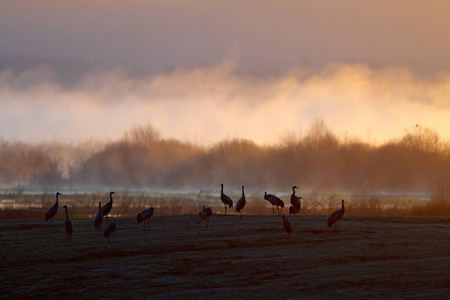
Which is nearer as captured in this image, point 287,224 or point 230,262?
point 230,262

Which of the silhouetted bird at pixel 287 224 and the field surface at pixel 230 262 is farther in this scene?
the silhouetted bird at pixel 287 224

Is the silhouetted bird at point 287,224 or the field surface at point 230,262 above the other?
the silhouetted bird at point 287,224

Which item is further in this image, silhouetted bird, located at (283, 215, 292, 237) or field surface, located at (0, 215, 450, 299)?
silhouetted bird, located at (283, 215, 292, 237)

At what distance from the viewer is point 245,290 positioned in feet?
40.2

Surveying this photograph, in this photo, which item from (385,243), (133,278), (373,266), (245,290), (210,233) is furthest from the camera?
(210,233)

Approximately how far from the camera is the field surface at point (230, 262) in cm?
1223

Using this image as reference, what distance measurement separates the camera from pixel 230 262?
14.7 m

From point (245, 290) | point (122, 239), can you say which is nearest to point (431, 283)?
point (245, 290)

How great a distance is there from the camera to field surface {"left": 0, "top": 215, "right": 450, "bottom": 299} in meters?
12.2

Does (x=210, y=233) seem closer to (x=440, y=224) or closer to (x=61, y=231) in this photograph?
(x=61, y=231)

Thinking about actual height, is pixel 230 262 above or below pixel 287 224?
below

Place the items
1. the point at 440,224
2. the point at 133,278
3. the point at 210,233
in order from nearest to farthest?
1. the point at 133,278
2. the point at 210,233
3. the point at 440,224

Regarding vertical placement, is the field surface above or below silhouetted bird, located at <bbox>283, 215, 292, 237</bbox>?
below

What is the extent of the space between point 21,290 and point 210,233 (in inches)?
309
